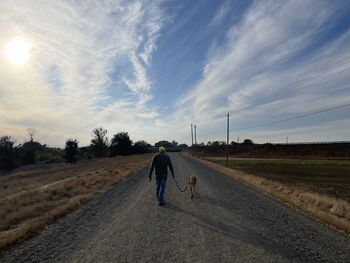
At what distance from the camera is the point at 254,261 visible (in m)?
6.03

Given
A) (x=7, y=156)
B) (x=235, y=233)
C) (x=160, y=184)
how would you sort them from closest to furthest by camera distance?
(x=235, y=233) < (x=160, y=184) < (x=7, y=156)

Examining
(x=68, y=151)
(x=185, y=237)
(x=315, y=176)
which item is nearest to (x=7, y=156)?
(x=68, y=151)

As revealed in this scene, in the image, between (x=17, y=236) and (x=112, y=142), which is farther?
(x=112, y=142)

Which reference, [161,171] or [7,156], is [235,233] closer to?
[161,171]

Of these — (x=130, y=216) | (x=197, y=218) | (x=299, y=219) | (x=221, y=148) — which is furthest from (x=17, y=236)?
(x=221, y=148)

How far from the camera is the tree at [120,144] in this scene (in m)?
104

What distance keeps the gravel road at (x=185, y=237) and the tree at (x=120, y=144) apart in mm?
92995

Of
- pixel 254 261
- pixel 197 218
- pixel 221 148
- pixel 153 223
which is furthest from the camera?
pixel 221 148

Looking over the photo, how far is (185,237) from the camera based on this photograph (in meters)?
Answer: 7.67

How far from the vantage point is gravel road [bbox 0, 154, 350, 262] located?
6.38 meters

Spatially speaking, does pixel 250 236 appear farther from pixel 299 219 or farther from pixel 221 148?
pixel 221 148

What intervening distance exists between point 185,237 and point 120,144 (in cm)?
9793

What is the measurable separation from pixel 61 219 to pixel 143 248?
4.55 m

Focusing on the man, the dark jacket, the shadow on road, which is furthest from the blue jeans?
the shadow on road
